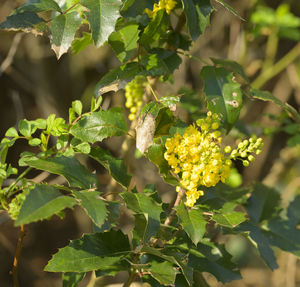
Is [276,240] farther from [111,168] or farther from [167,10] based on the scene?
[167,10]

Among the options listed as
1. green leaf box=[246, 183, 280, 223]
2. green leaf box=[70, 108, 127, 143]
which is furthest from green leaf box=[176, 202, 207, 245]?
green leaf box=[246, 183, 280, 223]

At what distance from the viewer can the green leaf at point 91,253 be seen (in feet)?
2.97

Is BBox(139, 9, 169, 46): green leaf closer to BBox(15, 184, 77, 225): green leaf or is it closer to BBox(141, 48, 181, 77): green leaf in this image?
BBox(141, 48, 181, 77): green leaf

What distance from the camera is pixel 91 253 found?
0.96m

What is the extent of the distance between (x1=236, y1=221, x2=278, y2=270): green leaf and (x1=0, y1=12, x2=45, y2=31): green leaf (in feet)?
2.18

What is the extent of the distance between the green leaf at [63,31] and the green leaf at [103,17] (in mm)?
56

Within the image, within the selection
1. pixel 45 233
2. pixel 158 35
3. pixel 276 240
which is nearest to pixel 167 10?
pixel 158 35

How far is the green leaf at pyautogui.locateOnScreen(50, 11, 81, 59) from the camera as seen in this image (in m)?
0.92

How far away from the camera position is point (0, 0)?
281 centimetres

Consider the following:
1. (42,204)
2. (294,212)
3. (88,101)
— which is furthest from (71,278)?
(88,101)

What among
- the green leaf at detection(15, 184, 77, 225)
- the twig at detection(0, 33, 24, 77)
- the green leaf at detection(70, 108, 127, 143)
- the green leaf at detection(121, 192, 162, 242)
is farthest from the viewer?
the twig at detection(0, 33, 24, 77)

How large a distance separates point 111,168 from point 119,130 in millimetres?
95

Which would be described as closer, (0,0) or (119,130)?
(119,130)

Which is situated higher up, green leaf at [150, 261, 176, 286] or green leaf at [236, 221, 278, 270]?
green leaf at [150, 261, 176, 286]
